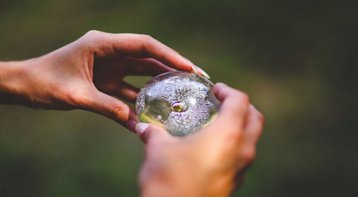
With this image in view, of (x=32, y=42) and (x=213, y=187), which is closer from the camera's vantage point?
(x=213, y=187)

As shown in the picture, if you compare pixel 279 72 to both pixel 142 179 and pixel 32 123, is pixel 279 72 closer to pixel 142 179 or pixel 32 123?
pixel 32 123

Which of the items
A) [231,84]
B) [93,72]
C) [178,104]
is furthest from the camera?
[231,84]

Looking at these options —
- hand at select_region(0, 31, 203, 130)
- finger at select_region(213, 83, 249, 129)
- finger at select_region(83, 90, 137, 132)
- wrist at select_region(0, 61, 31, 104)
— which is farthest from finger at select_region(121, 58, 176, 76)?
finger at select_region(213, 83, 249, 129)

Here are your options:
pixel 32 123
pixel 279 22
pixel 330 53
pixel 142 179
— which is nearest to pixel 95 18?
pixel 32 123

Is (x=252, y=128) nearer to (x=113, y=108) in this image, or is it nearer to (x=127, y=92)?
(x=113, y=108)

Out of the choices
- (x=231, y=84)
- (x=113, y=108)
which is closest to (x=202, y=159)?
(x=113, y=108)

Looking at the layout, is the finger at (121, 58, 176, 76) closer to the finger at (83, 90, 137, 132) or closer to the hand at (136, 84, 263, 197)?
the finger at (83, 90, 137, 132)
